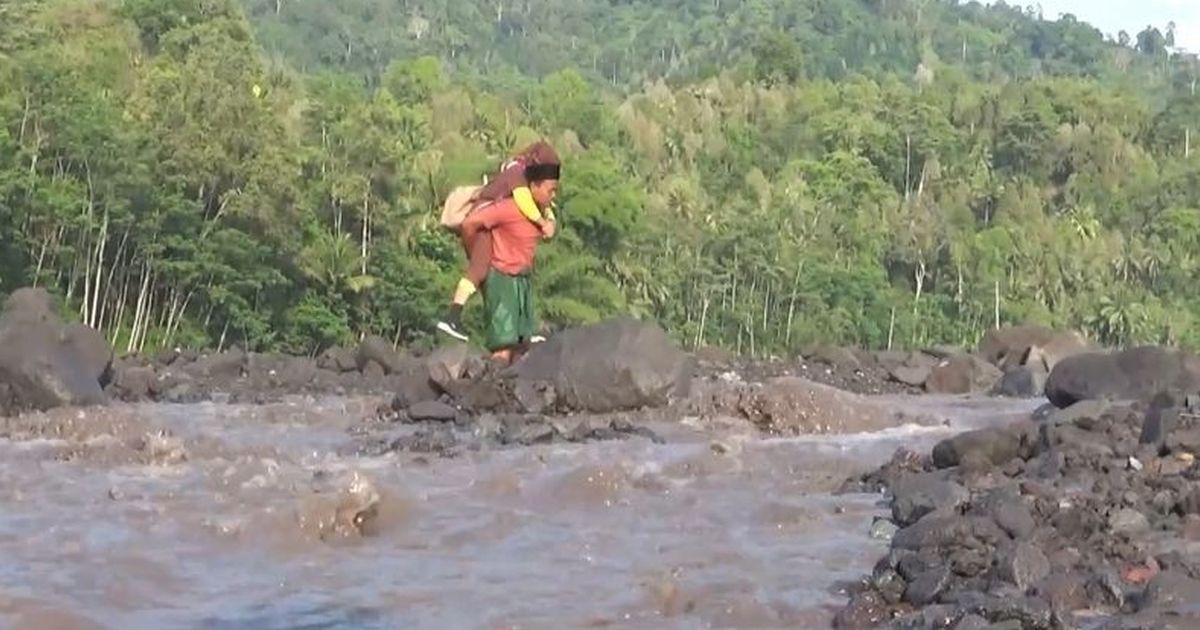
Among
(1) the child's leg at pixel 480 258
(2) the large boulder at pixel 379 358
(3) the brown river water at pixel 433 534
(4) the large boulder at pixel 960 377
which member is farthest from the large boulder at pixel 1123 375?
(4) the large boulder at pixel 960 377

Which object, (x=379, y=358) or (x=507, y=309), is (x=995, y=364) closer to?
(x=379, y=358)

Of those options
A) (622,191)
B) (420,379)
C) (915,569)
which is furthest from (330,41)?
(915,569)

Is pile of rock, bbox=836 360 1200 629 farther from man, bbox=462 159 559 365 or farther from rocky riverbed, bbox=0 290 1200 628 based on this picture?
man, bbox=462 159 559 365

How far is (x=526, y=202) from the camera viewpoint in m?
11.2

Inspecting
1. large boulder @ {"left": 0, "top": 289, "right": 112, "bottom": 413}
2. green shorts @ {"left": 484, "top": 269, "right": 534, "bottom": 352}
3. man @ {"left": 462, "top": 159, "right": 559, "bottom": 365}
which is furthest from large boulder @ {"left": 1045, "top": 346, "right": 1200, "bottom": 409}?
large boulder @ {"left": 0, "top": 289, "right": 112, "bottom": 413}

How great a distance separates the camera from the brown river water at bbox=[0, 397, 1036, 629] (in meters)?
5.44

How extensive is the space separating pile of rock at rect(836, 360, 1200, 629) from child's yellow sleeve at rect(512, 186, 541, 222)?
10.7 ft

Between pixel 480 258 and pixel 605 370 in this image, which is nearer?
pixel 480 258

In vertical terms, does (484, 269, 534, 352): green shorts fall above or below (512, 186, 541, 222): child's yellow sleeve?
Result: below

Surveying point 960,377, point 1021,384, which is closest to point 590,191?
point 960,377

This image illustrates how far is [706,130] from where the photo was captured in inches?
2783

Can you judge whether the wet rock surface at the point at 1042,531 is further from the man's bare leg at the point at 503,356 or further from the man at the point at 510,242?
the man's bare leg at the point at 503,356

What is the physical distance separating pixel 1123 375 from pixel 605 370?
13.5 feet

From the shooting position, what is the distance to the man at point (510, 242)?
36.9ft
